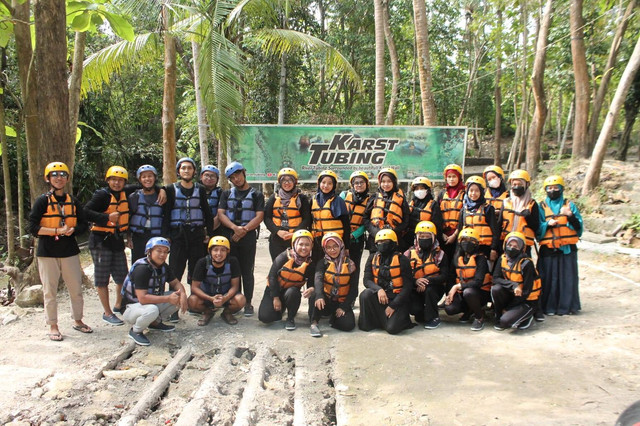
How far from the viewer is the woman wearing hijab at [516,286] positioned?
17.9 ft

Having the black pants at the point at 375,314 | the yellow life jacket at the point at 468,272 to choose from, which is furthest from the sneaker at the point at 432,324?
the yellow life jacket at the point at 468,272

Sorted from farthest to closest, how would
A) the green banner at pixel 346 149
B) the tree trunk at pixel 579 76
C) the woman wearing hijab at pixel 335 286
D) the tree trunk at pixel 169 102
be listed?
1. the tree trunk at pixel 579 76
2. the tree trunk at pixel 169 102
3. the green banner at pixel 346 149
4. the woman wearing hijab at pixel 335 286

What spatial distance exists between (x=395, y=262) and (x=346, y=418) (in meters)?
2.30

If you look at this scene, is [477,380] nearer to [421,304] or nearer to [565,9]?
[421,304]

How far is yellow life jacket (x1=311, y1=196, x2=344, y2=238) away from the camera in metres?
5.96

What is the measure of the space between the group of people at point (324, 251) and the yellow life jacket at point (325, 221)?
13 mm

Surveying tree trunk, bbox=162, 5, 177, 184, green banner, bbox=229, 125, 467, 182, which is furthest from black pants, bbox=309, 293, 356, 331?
tree trunk, bbox=162, 5, 177, 184

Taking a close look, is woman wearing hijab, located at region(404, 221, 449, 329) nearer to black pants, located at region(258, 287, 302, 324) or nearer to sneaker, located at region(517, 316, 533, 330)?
sneaker, located at region(517, 316, 533, 330)

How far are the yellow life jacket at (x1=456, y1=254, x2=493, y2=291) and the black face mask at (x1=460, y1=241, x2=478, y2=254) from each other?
11 centimetres

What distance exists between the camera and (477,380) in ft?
13.9

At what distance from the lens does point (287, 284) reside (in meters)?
5.74

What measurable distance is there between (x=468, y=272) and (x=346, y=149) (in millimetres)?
4755

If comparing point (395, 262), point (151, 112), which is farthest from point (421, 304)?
point (151, 112)

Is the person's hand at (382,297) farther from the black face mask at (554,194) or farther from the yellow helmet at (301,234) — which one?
the black face mask at (554,194)
